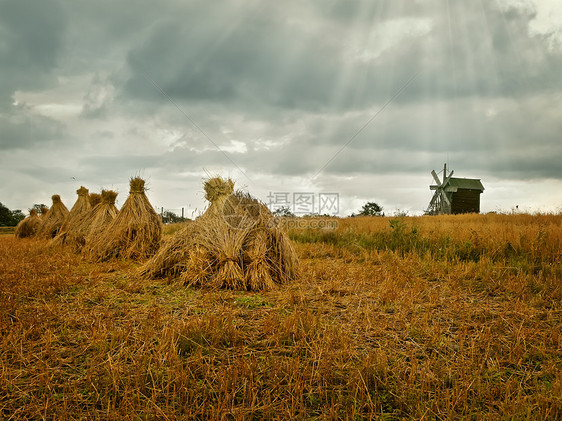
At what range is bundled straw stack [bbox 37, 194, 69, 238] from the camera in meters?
15.1

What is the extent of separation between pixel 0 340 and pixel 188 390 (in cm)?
214

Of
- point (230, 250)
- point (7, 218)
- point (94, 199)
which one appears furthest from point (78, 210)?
point (7, 218)

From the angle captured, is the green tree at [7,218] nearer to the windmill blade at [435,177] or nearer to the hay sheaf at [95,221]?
the hay sheaf at [95,221]

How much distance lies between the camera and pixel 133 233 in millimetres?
8820

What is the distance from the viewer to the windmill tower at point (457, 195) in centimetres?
3612

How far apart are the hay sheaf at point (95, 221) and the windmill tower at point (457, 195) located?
33.5 m

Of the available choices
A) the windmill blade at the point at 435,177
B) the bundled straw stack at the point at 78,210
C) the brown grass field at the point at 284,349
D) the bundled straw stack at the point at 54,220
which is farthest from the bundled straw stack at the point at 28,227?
the windmill blade at the point at 435,177

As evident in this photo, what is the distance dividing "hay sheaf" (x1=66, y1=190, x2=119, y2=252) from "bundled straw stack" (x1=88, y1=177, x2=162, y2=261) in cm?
68

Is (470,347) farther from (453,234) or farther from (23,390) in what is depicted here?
(453,234)

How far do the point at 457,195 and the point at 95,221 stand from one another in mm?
36160

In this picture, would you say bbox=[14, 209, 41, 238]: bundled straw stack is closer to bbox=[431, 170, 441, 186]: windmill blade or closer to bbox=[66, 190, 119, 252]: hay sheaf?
bbox=[66, 190, 119, 252]: hay sheaf

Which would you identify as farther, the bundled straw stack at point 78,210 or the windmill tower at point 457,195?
the windmill tower at point 457,195

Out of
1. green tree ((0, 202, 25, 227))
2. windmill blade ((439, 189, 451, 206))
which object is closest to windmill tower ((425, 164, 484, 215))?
windmill blade ((439, 189, 451, 206))

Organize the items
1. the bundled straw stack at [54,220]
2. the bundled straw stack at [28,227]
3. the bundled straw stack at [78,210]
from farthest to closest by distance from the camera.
Result: the bundled straw stack at [28,227] → the bundled straw stack at [54,220] → the bundled straw stack at [78,210]
